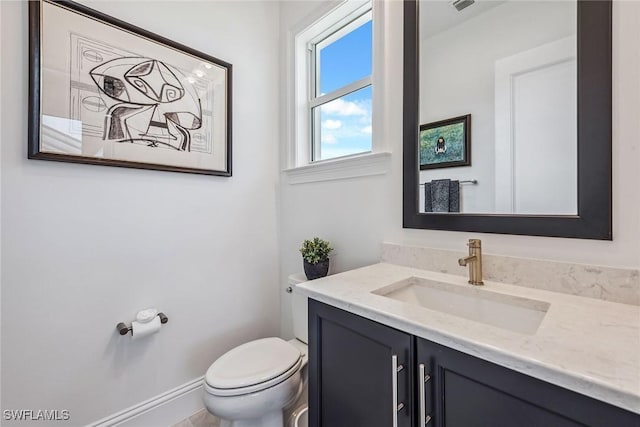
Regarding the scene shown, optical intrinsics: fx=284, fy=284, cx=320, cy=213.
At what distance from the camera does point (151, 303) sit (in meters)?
1.42

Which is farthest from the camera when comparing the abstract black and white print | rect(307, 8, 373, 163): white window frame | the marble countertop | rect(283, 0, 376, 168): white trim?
rect(283, 0, 376, 168): white trim

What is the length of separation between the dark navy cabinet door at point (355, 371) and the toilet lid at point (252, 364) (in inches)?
10.8

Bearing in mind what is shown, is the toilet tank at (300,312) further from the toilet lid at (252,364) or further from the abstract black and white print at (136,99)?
the abstract black and white print at (136,99)

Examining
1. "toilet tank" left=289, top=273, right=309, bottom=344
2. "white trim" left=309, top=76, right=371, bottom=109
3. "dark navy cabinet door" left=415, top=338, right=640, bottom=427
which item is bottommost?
"toilet tank" left=289, top=273, right=309, bottom=344

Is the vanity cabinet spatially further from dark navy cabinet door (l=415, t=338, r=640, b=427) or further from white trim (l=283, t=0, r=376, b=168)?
white trim (l=283, t=0, r=376, b=168)

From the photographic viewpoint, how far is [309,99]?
6.21ft

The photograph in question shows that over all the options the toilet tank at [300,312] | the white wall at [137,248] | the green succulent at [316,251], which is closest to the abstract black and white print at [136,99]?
the white wall at [137,248]

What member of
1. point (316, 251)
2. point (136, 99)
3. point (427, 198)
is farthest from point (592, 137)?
point (136, 99)

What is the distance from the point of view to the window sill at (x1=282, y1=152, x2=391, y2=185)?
138cm

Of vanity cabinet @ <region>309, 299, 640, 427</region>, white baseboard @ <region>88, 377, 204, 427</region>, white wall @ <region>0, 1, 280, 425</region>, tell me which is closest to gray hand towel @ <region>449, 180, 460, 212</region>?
vanity cabinet @ <region>309, 299, 640, 427</region>

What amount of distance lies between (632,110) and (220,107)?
171 cm

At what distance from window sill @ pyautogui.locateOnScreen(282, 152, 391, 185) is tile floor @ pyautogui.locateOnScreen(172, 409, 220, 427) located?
1.42m

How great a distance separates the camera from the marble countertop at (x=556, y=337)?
1.55 feet

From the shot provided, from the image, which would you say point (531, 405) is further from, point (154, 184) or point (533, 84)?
point (154, 184)
